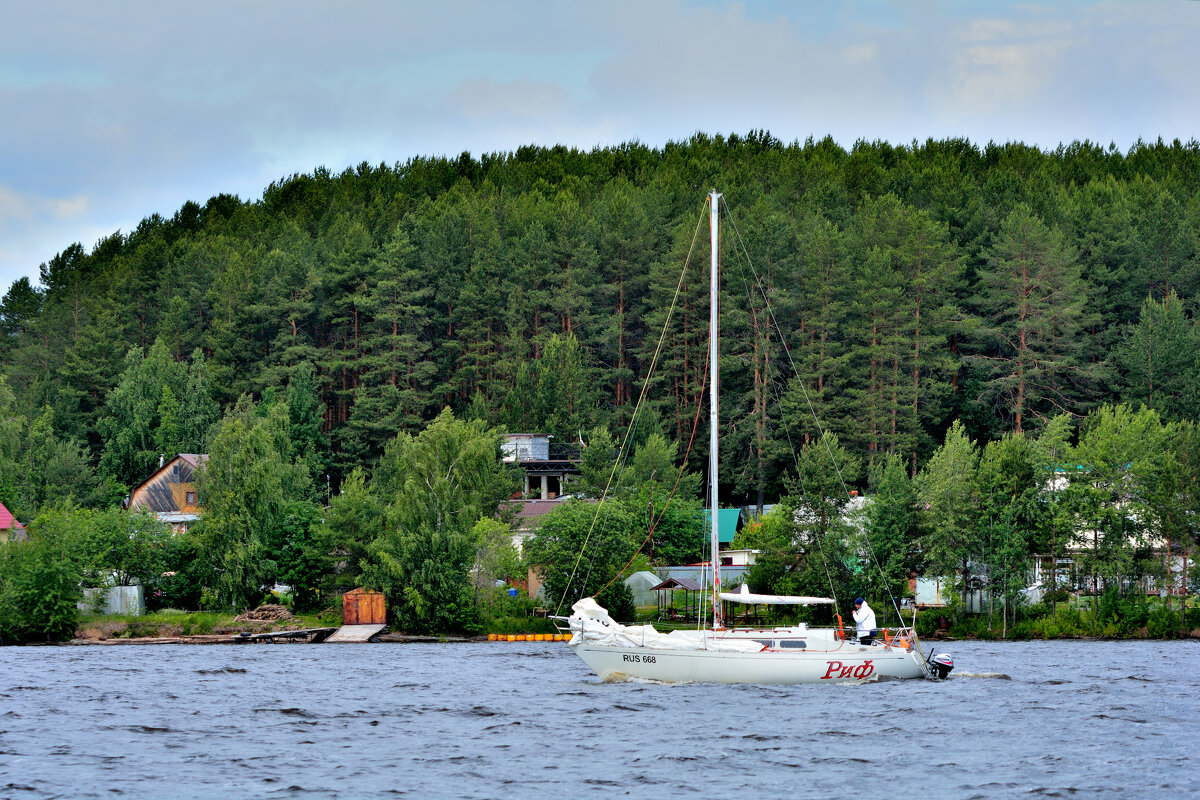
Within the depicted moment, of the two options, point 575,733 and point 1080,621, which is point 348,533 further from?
point 1080,621

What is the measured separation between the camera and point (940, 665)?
4838 centimetres

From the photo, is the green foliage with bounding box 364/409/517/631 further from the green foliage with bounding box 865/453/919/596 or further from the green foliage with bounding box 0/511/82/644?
the green foliage with bounding box 865/453/919/596

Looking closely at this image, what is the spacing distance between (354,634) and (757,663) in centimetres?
3323

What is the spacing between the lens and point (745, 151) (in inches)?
6467

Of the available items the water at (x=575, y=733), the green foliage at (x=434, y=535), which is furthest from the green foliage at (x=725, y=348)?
the water at (x=575, y=733)

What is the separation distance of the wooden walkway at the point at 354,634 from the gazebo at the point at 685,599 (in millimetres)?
17445

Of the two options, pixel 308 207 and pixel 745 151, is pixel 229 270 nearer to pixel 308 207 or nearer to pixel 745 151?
pixel 308 207

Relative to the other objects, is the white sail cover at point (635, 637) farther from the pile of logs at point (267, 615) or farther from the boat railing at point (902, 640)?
the pile of logs at point (267, 615)

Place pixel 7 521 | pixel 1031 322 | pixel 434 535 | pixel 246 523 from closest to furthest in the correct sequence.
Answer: pixel 434 535, pixel 246 523, pixel 7 521, pixel 1031 322

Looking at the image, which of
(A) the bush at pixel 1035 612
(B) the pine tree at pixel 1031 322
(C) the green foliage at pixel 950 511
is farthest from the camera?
(B) the pine tree at pixel 1031 322

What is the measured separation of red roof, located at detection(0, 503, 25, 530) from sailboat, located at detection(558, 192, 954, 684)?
5605cm

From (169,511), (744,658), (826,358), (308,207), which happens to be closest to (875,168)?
(826,358)

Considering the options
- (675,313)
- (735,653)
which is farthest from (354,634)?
(675,313)

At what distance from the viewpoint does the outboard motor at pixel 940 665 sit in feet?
159
